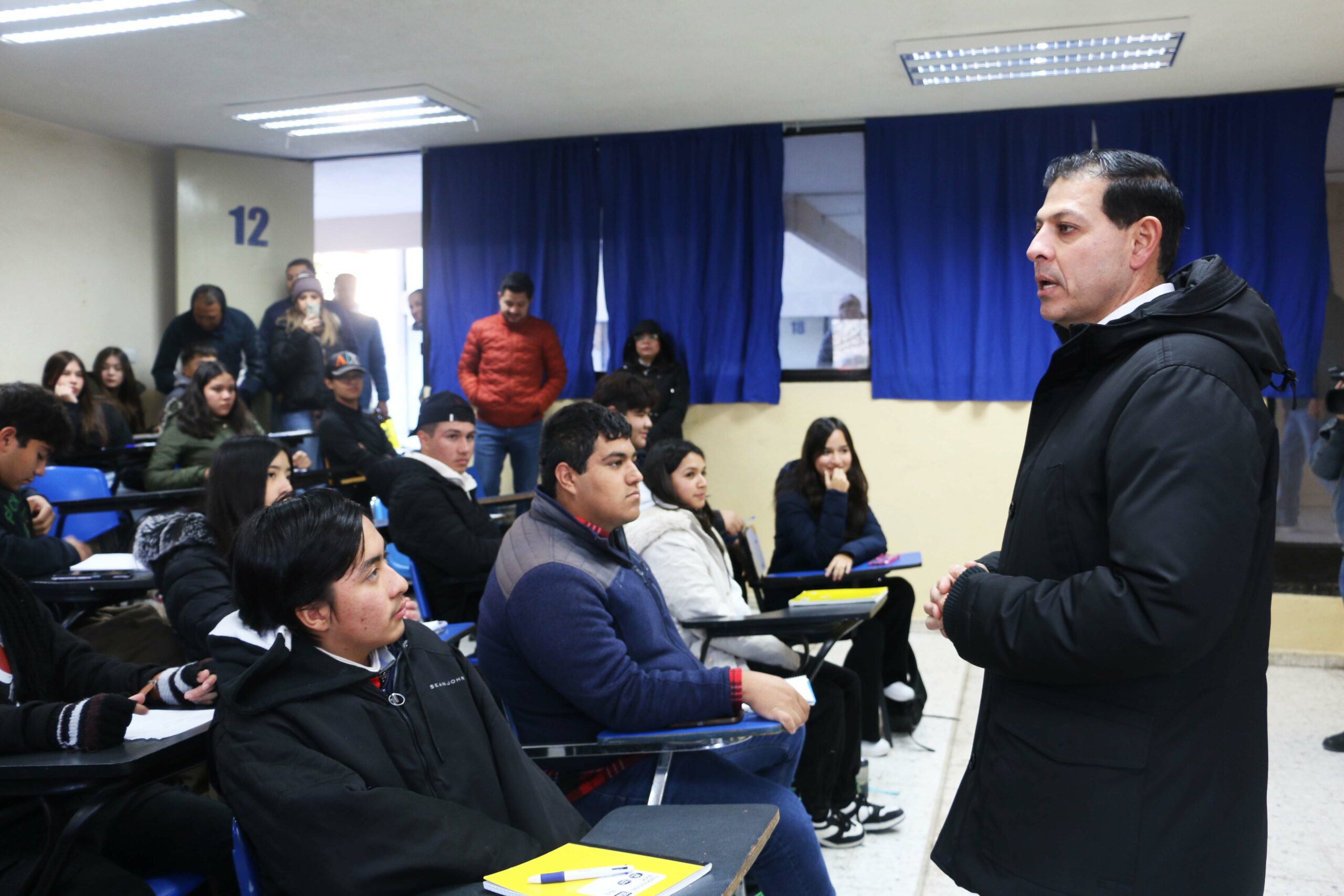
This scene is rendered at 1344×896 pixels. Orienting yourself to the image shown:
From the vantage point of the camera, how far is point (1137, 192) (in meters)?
1.31

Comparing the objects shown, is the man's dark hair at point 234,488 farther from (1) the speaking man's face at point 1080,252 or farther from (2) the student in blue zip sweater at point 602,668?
(1) the speaking man's face at point 1080,252

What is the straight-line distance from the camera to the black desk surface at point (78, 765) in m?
1.53

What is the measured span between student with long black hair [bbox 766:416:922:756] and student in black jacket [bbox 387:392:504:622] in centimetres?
102

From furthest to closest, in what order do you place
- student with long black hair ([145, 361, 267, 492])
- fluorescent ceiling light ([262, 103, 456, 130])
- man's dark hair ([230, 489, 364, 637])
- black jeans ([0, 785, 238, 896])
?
fluorescent ceiling light ([262, 103, 456, 130])
student with long black hair ([145, 361, 267, 492])
black jeans ([0, 785, 238, 896])
man's dark hair ([230, 489, 364, 637])

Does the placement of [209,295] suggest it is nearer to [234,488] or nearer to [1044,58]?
[234,488]

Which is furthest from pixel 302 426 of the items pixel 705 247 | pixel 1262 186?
pixel 1262 186

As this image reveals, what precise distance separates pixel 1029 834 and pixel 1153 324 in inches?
24.5

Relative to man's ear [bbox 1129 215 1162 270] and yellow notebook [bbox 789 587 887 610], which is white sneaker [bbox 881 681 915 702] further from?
man's ear [bbox 1129 215 1162 270]

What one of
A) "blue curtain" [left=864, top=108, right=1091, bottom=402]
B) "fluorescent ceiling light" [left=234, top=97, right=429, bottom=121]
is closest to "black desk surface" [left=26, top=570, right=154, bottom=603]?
"fluorescent ceiling light" [left=234, top=97, right=429, bottom=121]

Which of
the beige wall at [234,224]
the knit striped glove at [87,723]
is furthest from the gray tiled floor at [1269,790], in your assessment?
the beige wall at [234,224]

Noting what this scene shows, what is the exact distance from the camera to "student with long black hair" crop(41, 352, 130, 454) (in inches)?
206

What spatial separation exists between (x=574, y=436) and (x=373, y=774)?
0.93 metres

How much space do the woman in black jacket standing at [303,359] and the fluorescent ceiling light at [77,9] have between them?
2.42 meters

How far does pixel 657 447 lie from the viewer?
3.17 metres
